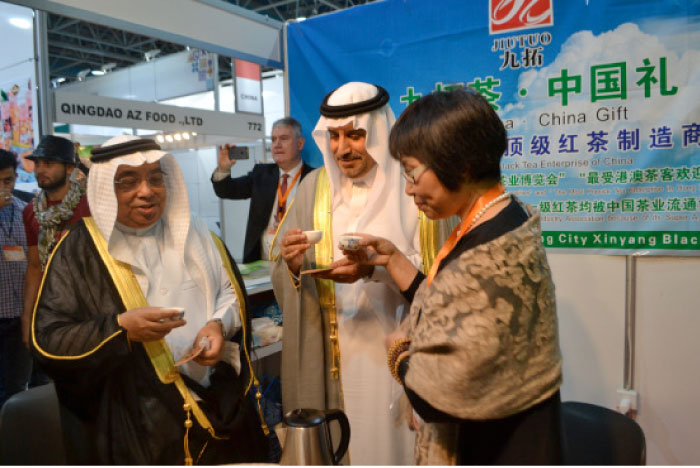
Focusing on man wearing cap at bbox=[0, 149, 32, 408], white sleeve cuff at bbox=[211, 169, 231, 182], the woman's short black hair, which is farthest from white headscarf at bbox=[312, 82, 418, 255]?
man wearing cap at bbox=[0, 149, 32, 408]

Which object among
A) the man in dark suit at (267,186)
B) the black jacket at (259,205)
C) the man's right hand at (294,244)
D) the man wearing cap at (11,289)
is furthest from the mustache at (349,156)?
the man wearing cap at (11,289)

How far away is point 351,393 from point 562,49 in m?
2.09

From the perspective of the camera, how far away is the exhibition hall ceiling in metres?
10.2

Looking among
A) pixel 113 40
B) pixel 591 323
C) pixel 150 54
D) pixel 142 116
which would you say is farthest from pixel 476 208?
pixel 113 40

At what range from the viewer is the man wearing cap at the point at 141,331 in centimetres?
151

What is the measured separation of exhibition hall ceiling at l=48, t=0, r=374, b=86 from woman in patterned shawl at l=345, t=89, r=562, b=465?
8597mm

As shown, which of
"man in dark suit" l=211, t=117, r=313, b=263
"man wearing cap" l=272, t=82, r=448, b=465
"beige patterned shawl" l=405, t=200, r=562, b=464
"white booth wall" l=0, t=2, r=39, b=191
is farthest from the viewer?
"man in dark suit" l=211, t=117, r=313, b=263

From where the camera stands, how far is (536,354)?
1.02 m

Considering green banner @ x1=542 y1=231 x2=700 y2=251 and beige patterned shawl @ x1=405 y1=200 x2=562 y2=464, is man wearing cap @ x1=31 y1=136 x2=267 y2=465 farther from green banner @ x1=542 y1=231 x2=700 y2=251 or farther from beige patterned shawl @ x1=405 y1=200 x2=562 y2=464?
green banner @ x1=542 y1=231 x2=700 y2=251

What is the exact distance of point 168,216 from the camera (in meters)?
1.84

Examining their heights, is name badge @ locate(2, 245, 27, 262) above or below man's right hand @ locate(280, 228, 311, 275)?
below

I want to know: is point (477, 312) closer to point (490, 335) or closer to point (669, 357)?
point (490, 335)

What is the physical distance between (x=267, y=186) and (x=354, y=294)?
1.96 meters

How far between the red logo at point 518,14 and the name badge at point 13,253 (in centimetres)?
341
